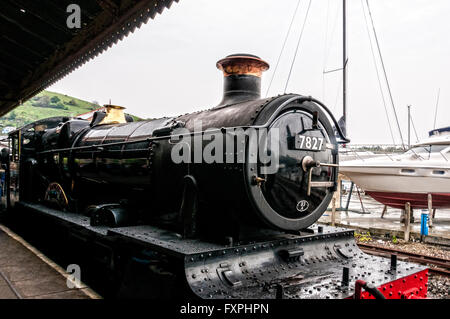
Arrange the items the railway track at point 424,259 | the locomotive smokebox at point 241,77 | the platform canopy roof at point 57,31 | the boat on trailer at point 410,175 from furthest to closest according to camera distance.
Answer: the boat on trailer at point 410,175, the railway track at point 424,259, the platform canopy roof at point 57,31, the locomotive smokebox at point 241,77

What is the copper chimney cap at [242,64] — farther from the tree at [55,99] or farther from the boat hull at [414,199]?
the tree at [55,99]

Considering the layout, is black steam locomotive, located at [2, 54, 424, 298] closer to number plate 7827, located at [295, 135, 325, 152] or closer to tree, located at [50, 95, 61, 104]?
number plate 7827, located at [295, 135, 325, 152]

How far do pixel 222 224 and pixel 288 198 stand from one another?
2.03 feet

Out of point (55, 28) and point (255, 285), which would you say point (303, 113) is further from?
point (55, 28)

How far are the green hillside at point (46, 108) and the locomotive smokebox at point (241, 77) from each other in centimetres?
6302

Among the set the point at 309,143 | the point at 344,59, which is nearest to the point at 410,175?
the point at 344,59

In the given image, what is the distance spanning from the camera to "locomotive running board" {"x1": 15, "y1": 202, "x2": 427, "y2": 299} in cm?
247

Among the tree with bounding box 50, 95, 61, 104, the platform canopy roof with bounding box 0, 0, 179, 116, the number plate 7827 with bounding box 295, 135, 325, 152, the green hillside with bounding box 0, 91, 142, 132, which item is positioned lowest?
the number plate 7827 with bounding box 295, 135, 325, 152

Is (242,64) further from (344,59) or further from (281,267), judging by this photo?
(344,59)

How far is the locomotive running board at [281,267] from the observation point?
2.47 meters

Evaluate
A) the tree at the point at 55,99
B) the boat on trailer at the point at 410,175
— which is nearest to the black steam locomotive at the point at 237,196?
the boat on trailer at the point at 410,175

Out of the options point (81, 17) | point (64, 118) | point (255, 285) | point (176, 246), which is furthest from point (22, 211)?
point (255, 285)

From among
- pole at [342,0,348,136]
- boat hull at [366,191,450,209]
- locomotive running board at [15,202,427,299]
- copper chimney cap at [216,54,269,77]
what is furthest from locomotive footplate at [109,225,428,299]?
pole at [342,0,348,136]

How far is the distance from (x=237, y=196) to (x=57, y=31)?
16.5 feet
